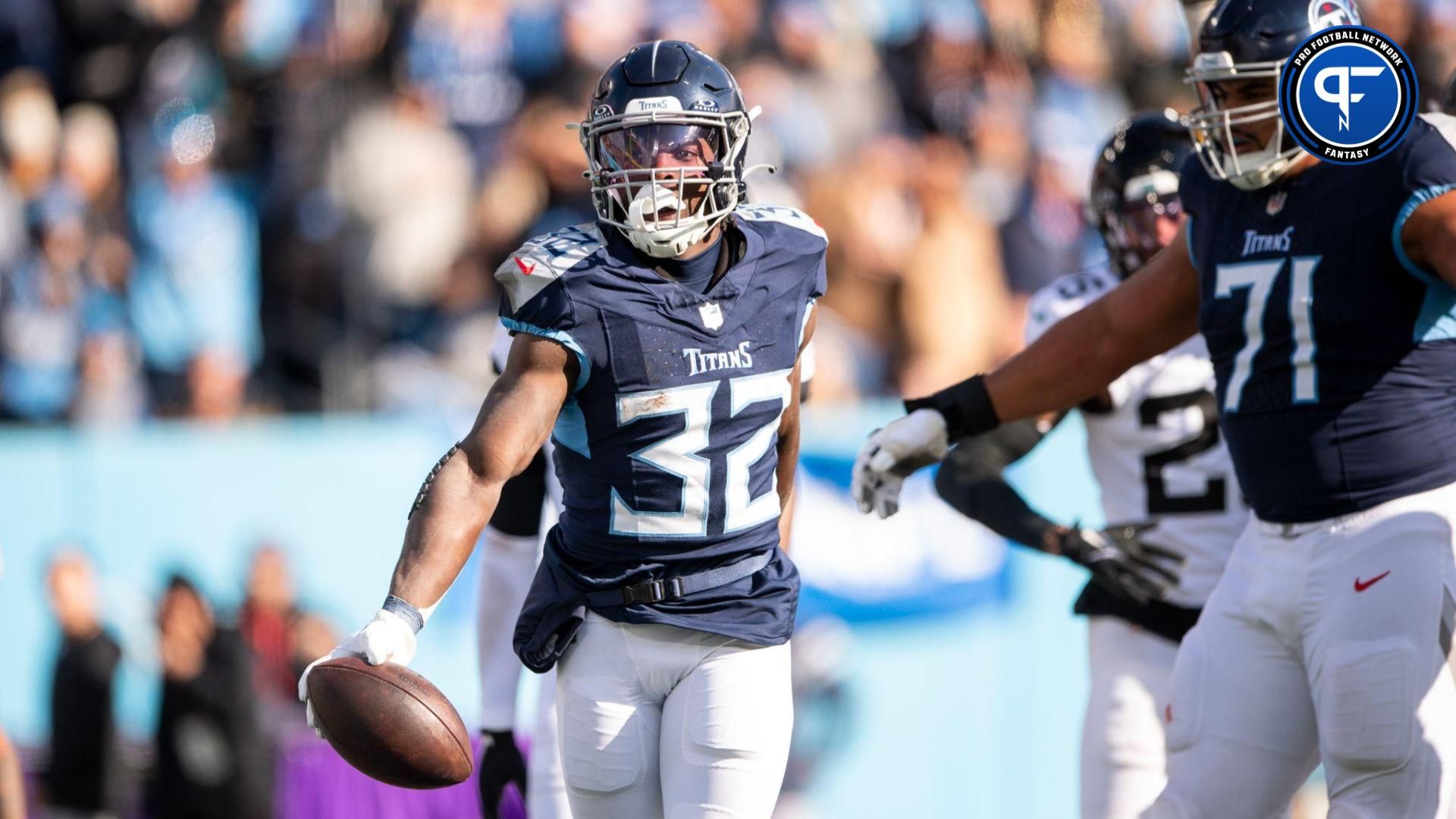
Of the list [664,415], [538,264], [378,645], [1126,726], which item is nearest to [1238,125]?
[664,415]

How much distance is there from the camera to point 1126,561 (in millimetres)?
4180

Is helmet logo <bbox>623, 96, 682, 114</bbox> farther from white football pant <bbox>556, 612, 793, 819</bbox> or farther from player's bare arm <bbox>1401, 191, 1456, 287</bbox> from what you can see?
player's bare arm <bbox>1401, 191, 1456, 287</bbox>

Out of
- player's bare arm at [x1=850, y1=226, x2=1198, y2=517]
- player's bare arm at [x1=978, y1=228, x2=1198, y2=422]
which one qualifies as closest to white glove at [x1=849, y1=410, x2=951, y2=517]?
player's bare arm at [x1=850, y1=226, x2=1198, y2=517]

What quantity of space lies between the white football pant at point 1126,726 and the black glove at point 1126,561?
0.68 ft

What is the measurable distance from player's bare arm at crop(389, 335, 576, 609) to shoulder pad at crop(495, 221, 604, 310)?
3.7 inches

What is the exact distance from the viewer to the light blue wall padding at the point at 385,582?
5.79 m

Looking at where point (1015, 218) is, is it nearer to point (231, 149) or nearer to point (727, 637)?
point (231, 149)

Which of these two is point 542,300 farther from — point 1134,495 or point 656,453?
point 1134,495

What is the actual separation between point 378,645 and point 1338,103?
82.7 inches

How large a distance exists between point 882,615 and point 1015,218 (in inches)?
83.8

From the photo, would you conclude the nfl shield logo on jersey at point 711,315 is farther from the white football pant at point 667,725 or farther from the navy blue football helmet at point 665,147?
the white football pant at point 667,725

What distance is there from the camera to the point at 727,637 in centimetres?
335

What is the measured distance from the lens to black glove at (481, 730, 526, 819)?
437 centimetres

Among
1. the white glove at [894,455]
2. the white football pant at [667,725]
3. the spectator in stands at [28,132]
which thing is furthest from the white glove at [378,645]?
the spectator in stands at [28,132]
